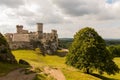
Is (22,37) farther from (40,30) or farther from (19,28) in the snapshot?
(19,28)

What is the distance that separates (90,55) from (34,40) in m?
82.6

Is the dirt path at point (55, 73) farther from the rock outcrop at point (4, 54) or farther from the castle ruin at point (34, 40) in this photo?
the castle ruin at point (34, 40)

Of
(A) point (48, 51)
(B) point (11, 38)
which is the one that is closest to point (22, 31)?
(B) point (11, 38)

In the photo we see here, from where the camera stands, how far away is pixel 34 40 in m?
145

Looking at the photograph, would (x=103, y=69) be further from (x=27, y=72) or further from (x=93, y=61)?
(x=27, y=72)

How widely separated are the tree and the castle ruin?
71516 mm

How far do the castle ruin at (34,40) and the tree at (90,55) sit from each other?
71.5 m

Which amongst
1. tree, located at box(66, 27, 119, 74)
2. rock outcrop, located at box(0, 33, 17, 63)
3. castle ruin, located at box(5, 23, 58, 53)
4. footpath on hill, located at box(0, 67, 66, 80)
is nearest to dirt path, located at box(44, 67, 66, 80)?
footpath on hill, located at box(0, 67, 66, 80)

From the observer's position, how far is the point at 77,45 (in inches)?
2692

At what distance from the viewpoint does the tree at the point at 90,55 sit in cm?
6494

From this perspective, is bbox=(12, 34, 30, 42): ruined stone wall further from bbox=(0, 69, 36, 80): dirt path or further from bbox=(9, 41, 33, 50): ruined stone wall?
bbox=(0, 69, 36, 80): dirt path

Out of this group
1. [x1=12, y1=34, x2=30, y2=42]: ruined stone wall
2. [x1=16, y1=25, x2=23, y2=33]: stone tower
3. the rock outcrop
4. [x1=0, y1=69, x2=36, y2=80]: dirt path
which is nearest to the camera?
[x1=0, y1=69, x2=36, y2=80]: dirt path

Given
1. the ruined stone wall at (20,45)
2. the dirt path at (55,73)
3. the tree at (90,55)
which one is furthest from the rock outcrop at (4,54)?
the ruined stone wall at (20,45)

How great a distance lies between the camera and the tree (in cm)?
6494
